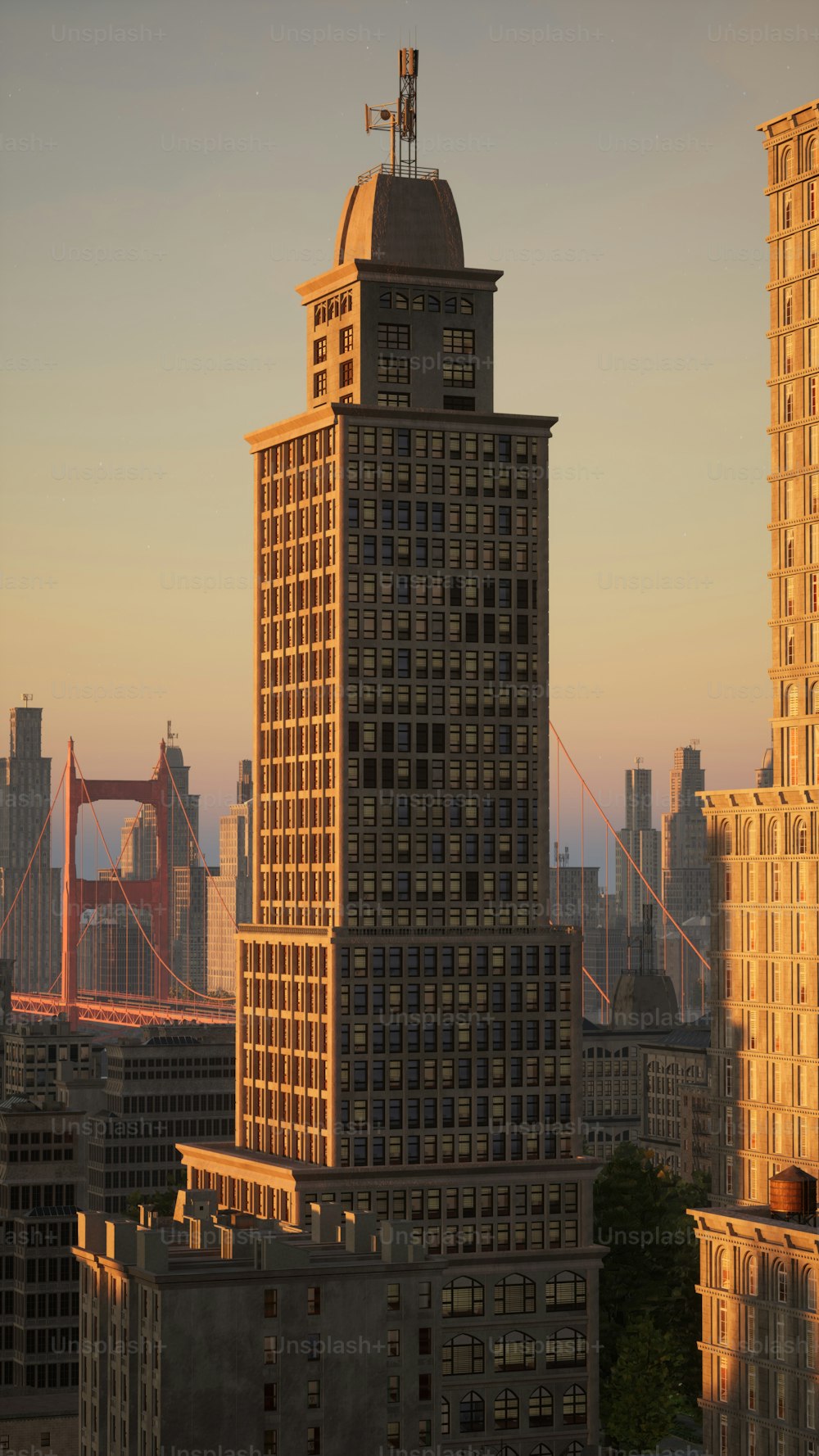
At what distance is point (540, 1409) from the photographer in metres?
195

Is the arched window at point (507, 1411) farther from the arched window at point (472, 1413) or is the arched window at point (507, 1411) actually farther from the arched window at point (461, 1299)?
the arched window at point (461, 1299)

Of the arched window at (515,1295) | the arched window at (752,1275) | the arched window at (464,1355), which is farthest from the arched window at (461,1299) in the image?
the arched window at (752,1275)

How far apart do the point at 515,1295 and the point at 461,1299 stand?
507 cm

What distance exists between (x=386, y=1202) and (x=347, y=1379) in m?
55.5

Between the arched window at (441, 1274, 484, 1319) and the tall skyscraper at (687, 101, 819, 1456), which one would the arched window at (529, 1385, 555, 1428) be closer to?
the arched window at (441, 1274, 484, 1319)

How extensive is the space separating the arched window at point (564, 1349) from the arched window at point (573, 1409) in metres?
2.54

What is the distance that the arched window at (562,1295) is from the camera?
199 metres

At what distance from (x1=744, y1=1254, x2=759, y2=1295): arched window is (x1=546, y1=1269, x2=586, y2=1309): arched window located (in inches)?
1724

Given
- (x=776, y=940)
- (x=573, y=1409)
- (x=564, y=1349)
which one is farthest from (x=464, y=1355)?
(x=776, y=940)

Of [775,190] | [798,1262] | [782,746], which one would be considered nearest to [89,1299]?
[798,1262]

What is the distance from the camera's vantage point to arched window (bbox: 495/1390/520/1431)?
193375 mm

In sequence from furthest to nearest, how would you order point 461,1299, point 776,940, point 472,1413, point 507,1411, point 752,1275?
point 461,1299 → point 507,1411 → point 472,1413 → point 776,940 → point 752,1275

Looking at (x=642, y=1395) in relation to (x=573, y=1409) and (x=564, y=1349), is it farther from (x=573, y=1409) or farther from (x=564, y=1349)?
(x=564, y=1349)

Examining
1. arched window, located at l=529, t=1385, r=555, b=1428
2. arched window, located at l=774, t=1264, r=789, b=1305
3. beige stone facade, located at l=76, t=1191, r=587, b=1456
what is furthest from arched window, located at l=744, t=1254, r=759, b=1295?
arched window, located at l=529, t=1385, r=555, b=1428
